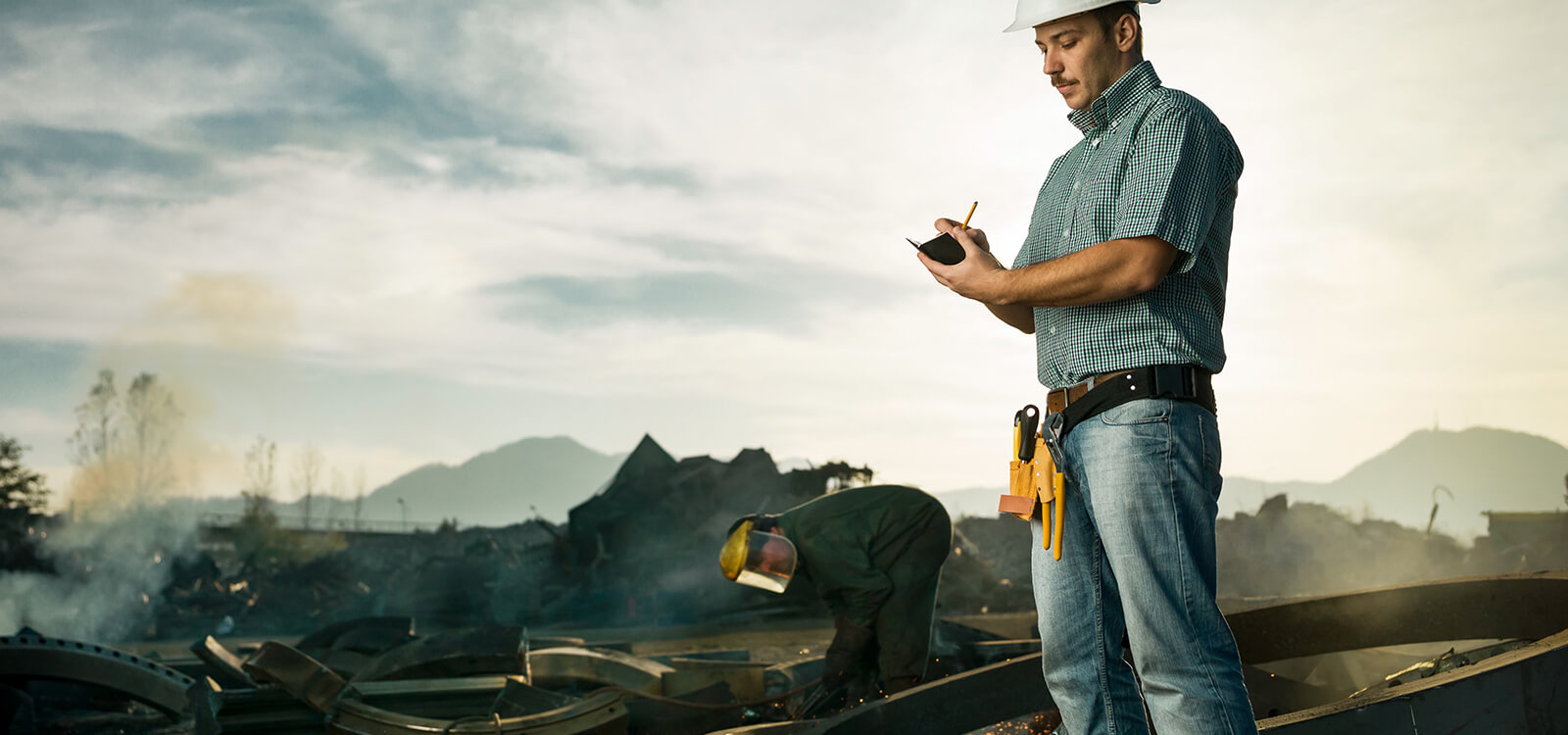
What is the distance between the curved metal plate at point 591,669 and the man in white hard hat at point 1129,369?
510cm

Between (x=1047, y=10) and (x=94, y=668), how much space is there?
25.4 feet

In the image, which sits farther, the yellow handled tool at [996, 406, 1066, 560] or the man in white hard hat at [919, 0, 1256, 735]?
the yellow handled tool at [996, 406, 1066, 560]

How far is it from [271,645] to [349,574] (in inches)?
796

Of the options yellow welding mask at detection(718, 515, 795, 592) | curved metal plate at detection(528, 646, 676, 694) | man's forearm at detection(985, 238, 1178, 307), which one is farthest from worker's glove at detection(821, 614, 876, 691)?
man's forearm at detection(985, 238, 1178, 307)

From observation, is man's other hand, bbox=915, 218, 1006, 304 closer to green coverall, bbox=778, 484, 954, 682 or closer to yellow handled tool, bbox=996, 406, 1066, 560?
yellow handled tool, bbox=996, 406, 1066, 560

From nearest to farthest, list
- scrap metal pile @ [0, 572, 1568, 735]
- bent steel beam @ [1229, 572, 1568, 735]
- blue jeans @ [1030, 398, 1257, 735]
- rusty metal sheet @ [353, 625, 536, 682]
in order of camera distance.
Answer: blue jeans @ [1030, 398, 1257, 735]
scrap metal pile @ [0, 572, 1568, 735]
bent steel beam @ [1229, 572, 1568, 735]
rusty metal sheet @ [353, 625, 536, 682]

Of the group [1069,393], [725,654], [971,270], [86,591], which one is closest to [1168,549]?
[1069,393]

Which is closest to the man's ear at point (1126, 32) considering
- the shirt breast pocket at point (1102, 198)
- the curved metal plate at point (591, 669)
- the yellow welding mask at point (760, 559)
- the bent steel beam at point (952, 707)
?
the shirt breast pocket at point (1102, 198)

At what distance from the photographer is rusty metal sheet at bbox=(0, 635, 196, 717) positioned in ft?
21.7

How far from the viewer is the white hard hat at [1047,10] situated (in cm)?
204

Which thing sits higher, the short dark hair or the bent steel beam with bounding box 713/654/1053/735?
the short dark hair

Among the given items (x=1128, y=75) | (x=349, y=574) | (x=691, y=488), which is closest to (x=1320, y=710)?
(x=1128, y=75)

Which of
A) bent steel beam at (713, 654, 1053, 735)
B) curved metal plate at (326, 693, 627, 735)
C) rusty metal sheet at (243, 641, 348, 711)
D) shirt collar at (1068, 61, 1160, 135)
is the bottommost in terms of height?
curved metal plate at (326, 693, 627, 735)

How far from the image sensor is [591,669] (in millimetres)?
7125
